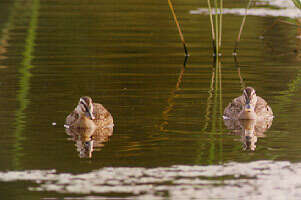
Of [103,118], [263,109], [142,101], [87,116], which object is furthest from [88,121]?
[263,109]

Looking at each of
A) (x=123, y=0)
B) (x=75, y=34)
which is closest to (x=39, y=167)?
(x=75, y=34)

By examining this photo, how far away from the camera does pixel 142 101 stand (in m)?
13.1

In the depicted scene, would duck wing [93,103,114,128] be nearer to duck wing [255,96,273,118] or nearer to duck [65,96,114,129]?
duck [65,96,114,129]

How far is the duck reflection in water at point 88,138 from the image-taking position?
33.2 feet

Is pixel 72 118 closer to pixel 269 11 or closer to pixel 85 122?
pixel 85 122

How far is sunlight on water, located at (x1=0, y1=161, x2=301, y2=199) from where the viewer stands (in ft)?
26.5

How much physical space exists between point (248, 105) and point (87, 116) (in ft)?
7.79

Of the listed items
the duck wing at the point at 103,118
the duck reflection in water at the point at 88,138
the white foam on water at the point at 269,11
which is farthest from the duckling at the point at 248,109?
the white foam on water at the point at 269,11

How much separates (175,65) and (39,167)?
837 cm

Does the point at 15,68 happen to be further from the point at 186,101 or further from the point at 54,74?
the point at 186,101

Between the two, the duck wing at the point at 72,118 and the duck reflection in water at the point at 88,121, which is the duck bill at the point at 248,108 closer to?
the duck reflection in water at the point at 88,121

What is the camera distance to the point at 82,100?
38.5 feet

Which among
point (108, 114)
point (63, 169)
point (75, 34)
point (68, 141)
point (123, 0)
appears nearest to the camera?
point (63, 169)

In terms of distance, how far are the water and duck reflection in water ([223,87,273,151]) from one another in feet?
0.52
